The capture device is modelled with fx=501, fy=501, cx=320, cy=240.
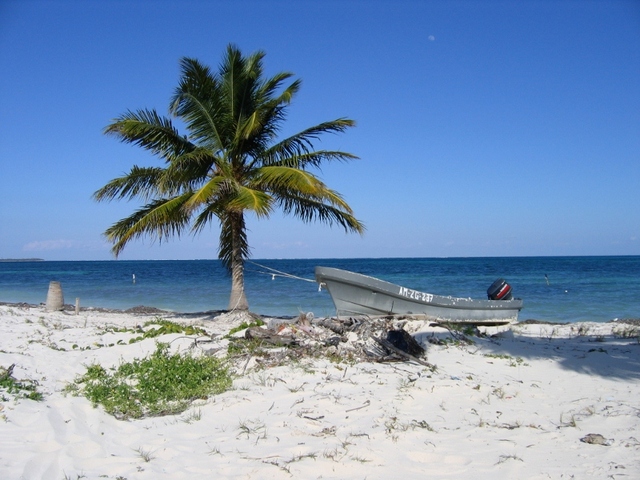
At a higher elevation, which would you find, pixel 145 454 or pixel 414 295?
pixel 414 295

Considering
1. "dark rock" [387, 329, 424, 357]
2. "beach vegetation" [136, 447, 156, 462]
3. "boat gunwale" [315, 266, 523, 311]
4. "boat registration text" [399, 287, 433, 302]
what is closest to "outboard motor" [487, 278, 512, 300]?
"boat gunwale" [315, 266, 523, 311]

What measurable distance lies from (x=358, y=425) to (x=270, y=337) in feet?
9.78

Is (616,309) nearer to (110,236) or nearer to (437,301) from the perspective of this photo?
(437,301)

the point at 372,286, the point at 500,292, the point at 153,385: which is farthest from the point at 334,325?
the point at 500,292

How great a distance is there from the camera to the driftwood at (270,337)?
7.05m

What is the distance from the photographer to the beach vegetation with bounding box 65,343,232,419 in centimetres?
497

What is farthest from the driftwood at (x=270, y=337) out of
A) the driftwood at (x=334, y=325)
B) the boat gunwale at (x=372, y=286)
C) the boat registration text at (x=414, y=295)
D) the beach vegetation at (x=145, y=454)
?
the boat registration text at (x=414, y=295)

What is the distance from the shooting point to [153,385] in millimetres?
5422

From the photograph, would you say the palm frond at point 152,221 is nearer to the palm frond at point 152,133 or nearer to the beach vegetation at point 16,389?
the palm frond at point 152,133

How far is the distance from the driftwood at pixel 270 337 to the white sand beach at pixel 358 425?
752 millimetres

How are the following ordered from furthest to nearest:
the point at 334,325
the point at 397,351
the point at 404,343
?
1. the point at 334,325
2. the point at 404,343
3. the point at 397,351

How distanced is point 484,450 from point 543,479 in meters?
0.55

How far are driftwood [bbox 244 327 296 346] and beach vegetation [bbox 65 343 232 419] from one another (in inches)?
37.3

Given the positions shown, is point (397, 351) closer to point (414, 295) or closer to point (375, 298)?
point (375, 298)
